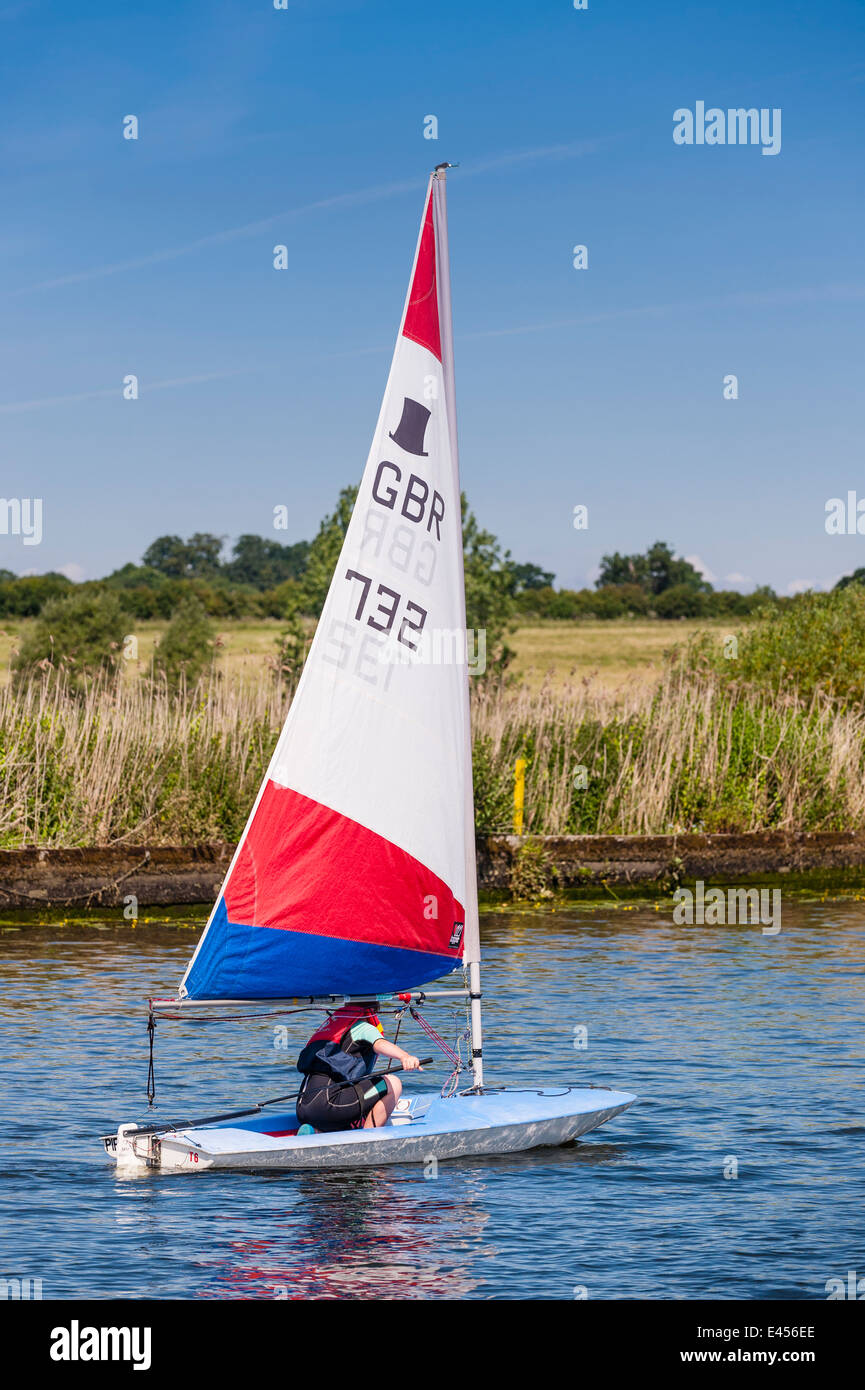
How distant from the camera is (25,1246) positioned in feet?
35.4

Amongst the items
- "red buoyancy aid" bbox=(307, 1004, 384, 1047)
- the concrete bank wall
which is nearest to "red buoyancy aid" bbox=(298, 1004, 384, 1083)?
"red buoyancy aid" bbox=(307, 1004, 384, 1047)

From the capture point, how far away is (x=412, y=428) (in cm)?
1317

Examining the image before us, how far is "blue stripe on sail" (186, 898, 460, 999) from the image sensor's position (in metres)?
12.5

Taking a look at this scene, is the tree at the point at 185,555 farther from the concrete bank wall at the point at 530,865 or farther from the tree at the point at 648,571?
the concrete bank wall at the point at 530,865

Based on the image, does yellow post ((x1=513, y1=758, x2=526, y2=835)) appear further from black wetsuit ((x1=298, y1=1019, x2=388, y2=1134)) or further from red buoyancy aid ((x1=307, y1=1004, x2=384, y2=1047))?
black wetsuit ((x1=298, y1=1019, x2=388, y2=1134))

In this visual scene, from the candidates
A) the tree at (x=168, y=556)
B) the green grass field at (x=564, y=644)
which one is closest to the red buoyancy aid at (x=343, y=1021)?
the green grass field at (x=564, y=644)

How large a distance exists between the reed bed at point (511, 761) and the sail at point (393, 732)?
496 inches

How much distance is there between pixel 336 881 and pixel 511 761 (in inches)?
649

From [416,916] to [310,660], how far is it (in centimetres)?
199

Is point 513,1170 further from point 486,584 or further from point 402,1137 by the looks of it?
point 486,584

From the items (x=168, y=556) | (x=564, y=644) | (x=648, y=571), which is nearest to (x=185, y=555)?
(x=168, y=556)

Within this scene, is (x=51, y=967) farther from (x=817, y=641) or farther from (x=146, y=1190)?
(x=817, y=641)
